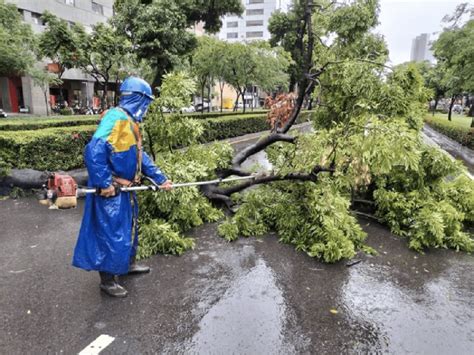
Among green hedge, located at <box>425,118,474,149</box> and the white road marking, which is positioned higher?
green hedge, located at <box>425,118,474,149</box>

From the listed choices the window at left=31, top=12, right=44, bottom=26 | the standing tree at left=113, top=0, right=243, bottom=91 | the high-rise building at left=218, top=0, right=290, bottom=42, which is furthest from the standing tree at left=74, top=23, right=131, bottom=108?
the high-rise building at left=218, top=0, right=290, bottom=42

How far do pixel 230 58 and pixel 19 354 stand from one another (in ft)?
57.3

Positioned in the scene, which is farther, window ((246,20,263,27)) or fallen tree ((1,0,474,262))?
window ((246,20,263,27))

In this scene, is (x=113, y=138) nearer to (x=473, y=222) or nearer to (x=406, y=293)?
(x=406, y=293)

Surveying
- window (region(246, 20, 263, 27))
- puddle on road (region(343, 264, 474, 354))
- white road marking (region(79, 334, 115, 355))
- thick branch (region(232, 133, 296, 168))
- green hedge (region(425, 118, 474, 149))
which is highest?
window (region(246, 20, 263, 27))

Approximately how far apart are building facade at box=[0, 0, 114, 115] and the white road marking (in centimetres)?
2740

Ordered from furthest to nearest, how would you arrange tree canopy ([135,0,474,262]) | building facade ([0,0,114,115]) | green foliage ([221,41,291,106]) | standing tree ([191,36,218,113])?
building facade ([0,0,114,115]) → standing tree ([191,36,218,113]) → green foliage ([221,41,291,106]) → tree canopy ([135,0,474,262])

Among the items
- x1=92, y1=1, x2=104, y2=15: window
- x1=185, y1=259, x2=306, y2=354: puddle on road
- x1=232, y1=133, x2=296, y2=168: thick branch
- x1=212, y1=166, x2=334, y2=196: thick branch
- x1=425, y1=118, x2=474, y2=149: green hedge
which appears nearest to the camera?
x1=185, y1=259, x2=306, y2=354: puddle on road

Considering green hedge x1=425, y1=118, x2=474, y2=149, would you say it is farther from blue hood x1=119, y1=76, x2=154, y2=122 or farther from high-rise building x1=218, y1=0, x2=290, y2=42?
high-rise building x1=218, y1=0, x2=290, y2=42

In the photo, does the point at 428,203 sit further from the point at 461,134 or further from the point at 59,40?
the point at 461,134

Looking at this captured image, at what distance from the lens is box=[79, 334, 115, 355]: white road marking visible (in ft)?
8.18

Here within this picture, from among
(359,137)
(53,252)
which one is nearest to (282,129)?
(359,137)

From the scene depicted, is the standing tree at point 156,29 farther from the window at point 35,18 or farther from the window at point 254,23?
the window at point 254,23

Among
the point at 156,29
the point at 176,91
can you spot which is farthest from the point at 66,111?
the point at 176,91
